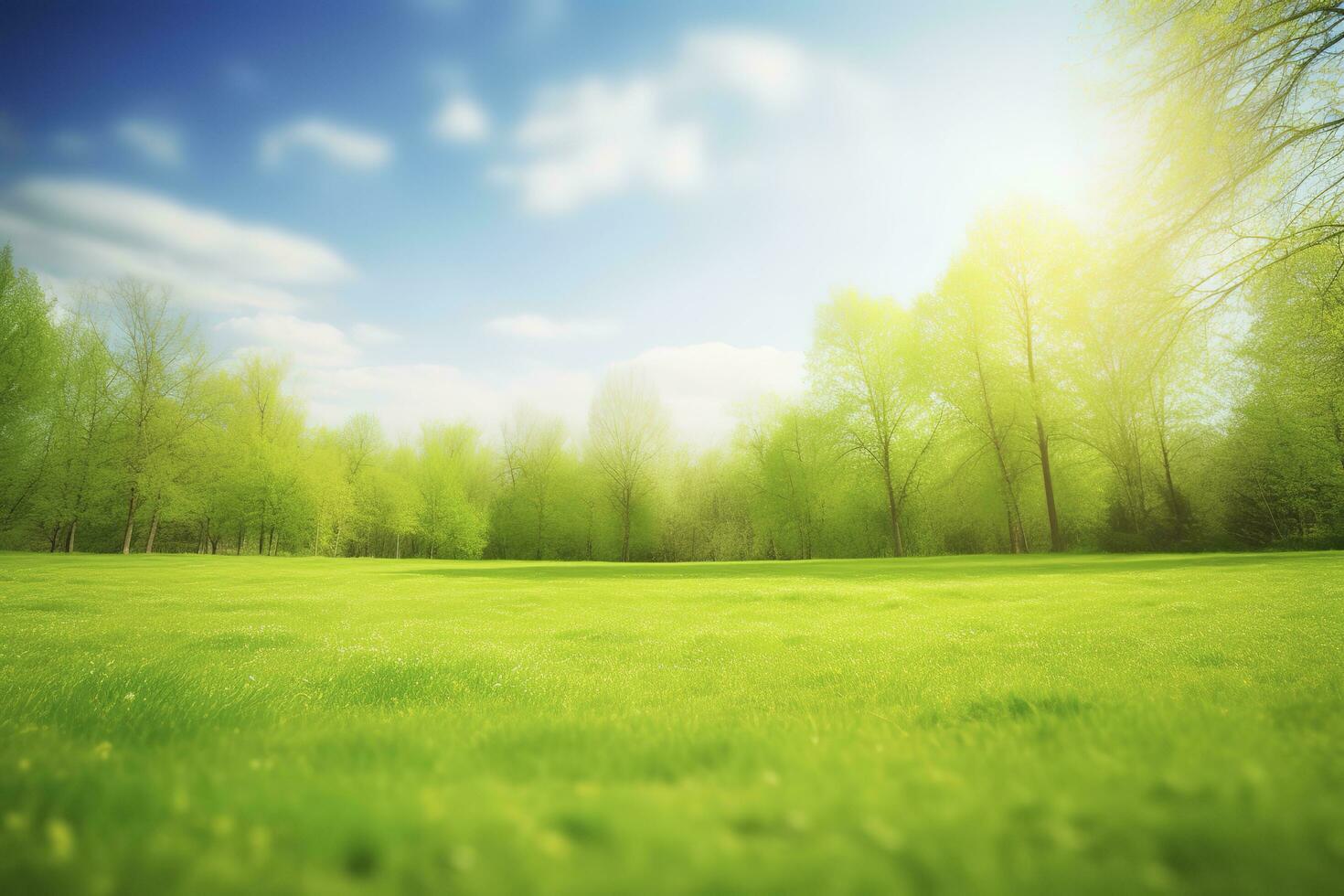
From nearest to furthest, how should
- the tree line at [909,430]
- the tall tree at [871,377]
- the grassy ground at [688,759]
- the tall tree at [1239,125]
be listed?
the grassy ground at [688,759] → the tall tree at [1239,125] → the tree line at [909,430] → the tall tree at [871,377]

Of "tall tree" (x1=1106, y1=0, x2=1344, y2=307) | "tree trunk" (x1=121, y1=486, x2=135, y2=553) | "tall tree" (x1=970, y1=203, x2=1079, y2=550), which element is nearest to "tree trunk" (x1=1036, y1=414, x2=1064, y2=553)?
"tall tree" (x1=970, y1=203, x2=1079, y2=550)

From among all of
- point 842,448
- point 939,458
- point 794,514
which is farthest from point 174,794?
point 794,514

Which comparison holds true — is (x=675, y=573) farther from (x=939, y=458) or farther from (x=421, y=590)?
(x=939, y=458)

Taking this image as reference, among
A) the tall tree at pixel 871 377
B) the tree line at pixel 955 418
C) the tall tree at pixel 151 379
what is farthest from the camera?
the tall tree at pixel 871 377

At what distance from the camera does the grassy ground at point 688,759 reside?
150 cm

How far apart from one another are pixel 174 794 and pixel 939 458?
45.2m

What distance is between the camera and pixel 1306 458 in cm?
2939

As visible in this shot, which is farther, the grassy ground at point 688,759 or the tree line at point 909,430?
the tree line at point 909,430

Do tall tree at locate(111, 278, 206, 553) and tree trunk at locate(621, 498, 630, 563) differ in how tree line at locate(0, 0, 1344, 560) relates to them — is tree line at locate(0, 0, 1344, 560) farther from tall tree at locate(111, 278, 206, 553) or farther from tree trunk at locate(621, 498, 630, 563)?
tree trunk at locate(621, 498, 630, 563)

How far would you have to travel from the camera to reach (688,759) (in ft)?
9.25

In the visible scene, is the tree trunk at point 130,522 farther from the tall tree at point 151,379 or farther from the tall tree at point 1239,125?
the tall tree at point 1239,125

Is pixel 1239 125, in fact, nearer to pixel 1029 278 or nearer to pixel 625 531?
pixel 1029 278

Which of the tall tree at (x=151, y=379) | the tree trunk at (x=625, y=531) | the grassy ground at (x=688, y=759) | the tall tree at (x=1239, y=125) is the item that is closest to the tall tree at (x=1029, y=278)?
the tall tree at (x=1239, y=125)

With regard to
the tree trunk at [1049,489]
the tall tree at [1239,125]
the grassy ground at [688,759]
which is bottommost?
the grassy ground at [688,759]
